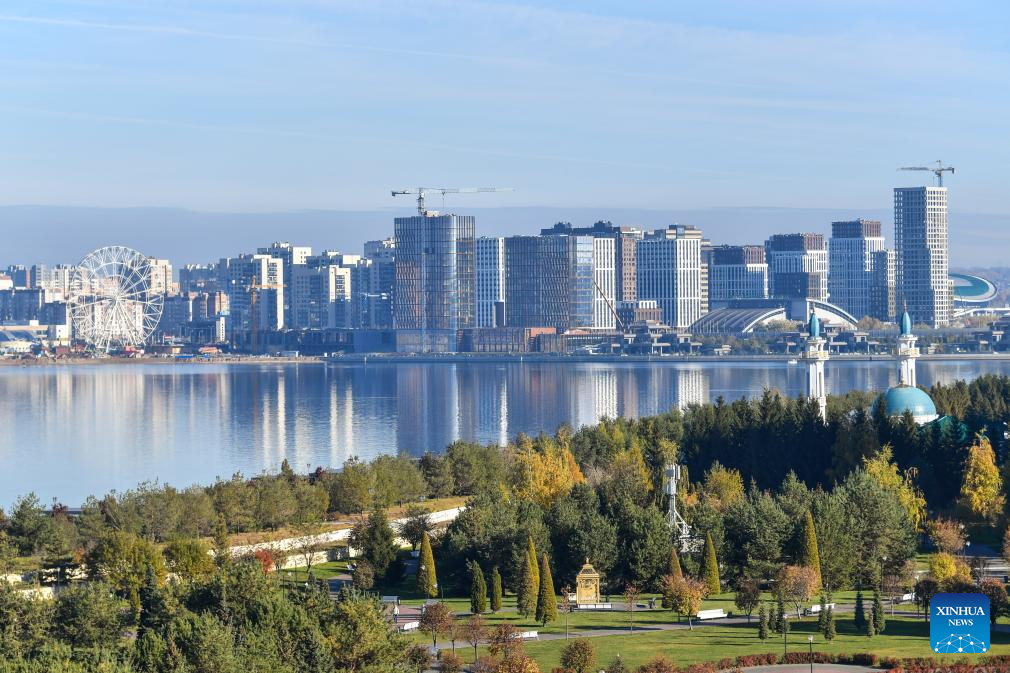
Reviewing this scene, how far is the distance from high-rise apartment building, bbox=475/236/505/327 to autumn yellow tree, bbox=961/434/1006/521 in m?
124

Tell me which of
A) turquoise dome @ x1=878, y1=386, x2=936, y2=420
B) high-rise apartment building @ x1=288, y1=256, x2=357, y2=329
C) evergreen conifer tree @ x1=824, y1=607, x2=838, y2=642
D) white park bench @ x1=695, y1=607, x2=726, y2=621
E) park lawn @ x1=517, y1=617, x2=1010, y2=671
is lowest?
park lawn @ x1=517, y1=617, x2=1010, y2=671

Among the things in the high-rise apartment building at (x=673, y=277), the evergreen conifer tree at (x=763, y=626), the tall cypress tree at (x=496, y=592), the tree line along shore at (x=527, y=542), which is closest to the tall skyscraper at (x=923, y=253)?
the high-rise apartment building at (x=673, y=277)

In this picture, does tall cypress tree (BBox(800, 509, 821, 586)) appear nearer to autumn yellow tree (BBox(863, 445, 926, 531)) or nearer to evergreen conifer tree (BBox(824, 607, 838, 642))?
autumn yellow tree (BBox(863, 445, 926, 531))

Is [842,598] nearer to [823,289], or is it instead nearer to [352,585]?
[352,585]

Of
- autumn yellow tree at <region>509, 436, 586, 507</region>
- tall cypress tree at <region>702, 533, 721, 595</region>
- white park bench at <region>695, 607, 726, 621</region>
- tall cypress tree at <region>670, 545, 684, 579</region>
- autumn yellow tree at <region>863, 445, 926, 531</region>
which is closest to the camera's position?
white park bench at <region>695, 607, 726, 621</region>

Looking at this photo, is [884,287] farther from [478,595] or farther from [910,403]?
[478,595]

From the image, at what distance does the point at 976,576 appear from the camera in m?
29.4

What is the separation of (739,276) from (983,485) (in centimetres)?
14149

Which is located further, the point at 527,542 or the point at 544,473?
the point at 544,473

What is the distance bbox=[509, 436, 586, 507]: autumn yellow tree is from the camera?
38.5m

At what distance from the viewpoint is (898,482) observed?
36.8 m

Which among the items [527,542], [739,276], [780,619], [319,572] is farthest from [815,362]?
[739,276]

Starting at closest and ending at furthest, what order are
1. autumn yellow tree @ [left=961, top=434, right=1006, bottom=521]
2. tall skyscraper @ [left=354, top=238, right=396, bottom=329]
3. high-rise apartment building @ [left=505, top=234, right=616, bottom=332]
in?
autumn yellow tree @ [left=961, top=434, right=1006, bottom=521], high-rise apartment building @ [left=505, top=234, right=616, bottom=332], tall skyscraper @ [left=354, top=238, right=396, bottom=329]

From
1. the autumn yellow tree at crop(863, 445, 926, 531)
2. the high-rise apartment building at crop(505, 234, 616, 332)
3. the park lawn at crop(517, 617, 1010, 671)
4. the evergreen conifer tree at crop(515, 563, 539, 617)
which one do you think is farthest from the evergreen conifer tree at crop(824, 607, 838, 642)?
the high-rise apartment building at crop(505, 234, 616, 332)
